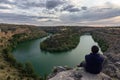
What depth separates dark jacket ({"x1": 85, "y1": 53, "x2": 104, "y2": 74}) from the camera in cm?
1263

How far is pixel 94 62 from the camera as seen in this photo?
12.7 meters

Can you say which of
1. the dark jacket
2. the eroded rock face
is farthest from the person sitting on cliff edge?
the eroded rock face

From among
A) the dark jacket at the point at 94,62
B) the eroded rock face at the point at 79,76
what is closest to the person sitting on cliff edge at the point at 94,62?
the dark jacket at the point at 94,62

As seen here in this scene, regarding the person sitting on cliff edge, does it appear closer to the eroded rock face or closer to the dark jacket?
the dark jacket

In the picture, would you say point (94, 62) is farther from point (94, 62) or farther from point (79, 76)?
point (79, 76)

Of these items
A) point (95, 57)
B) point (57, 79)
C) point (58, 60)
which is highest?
point (95, 57)

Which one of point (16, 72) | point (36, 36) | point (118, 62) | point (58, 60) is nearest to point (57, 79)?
point (118, 62)

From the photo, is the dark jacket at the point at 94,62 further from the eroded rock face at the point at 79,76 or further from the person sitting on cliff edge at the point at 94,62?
the eroded rock face at the point at 79,76

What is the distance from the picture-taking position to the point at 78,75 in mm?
12812

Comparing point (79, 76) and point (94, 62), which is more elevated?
point (94, 62)

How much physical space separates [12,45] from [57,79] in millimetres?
88580

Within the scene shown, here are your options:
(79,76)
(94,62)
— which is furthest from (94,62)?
(79,76)

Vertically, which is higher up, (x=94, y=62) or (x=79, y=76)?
(x=94, y=62)

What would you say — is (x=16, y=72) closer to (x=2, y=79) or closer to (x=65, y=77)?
(x=2, y=79)
